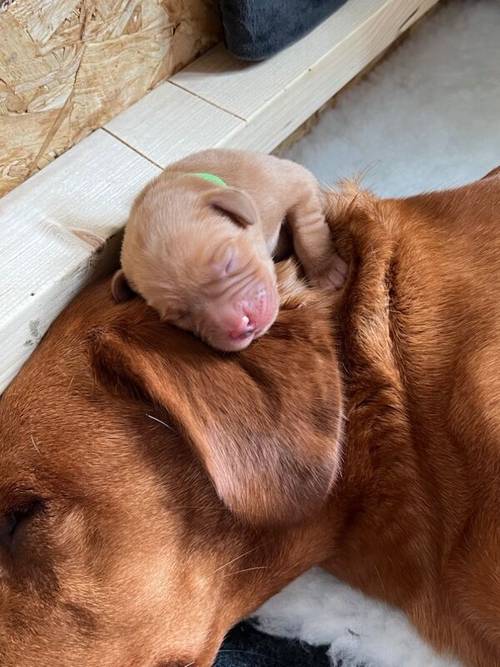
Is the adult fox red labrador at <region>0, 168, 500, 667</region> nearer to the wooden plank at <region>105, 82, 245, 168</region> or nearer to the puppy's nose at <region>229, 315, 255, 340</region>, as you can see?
the puppy's nose at <region>229, 315, 255, 340</region>

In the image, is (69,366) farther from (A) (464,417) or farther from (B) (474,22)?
(B) (474,22)

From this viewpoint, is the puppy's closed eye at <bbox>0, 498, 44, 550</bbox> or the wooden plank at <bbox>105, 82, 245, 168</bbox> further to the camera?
the wooden plank at <bbox>105, 82, 245, 168</bbox>

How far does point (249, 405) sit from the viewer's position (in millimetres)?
1008

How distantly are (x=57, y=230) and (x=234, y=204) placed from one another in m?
0.36

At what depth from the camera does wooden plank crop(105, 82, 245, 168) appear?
1.46m

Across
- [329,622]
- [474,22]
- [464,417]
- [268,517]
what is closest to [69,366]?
[268,517]

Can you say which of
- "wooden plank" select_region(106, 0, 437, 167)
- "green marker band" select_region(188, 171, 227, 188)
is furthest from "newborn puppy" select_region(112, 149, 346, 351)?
"wooden plank" select_region(106, 0, 437, 167)

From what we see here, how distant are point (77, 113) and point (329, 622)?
40.3 inches

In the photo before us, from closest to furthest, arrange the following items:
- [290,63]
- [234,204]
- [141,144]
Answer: [234,204]
[141,144]
[290,63]

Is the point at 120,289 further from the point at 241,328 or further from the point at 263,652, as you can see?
the point at 263,652

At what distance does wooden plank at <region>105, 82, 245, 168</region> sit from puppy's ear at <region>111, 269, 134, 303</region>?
1.17ft

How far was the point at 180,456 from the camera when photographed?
1066 mm

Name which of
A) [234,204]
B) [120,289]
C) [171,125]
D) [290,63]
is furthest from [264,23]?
[120,289]

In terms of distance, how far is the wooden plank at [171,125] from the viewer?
1.46m
